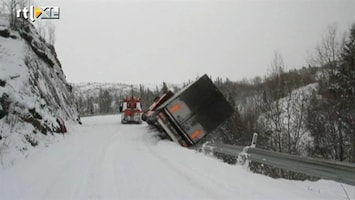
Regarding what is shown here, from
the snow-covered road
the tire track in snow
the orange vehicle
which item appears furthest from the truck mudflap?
the orange vehicle

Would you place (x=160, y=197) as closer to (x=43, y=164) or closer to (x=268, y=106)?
(x=43, y=164)

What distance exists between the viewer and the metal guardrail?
19.3ft

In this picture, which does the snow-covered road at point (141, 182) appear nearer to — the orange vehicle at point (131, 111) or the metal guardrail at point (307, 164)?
the metal guardrail at point (307, 164)

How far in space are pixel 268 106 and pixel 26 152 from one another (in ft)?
77.5

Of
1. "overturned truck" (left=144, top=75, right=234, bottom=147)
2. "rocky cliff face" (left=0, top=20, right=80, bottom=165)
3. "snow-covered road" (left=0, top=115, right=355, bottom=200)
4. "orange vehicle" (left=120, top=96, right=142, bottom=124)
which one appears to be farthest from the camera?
"orange vehicle" (left=120, top=96, right=142, bottom=124)

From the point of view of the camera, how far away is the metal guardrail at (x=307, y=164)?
5887mm

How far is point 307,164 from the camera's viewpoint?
695 centimetres

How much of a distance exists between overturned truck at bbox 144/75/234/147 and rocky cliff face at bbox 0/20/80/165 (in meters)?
5.76

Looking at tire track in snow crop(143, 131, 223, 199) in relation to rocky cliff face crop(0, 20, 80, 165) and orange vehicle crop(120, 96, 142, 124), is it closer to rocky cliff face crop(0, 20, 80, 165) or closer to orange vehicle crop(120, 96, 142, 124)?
rocky cliff face crop(0, 20, 80, 165)

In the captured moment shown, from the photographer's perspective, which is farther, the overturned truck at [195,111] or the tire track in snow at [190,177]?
the overturned truck at [195,111]

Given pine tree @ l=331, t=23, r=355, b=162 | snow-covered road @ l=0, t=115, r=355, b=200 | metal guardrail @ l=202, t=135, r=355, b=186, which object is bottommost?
snow-covered road @ l=0, t=115, r=355, b=200

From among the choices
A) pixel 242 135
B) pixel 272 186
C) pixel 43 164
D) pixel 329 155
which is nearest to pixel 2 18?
pixel 43 164

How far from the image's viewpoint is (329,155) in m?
23.4

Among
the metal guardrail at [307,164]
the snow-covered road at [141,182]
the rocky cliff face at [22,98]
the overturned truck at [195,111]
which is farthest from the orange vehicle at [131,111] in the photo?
the metal guardrail at [307,164]
